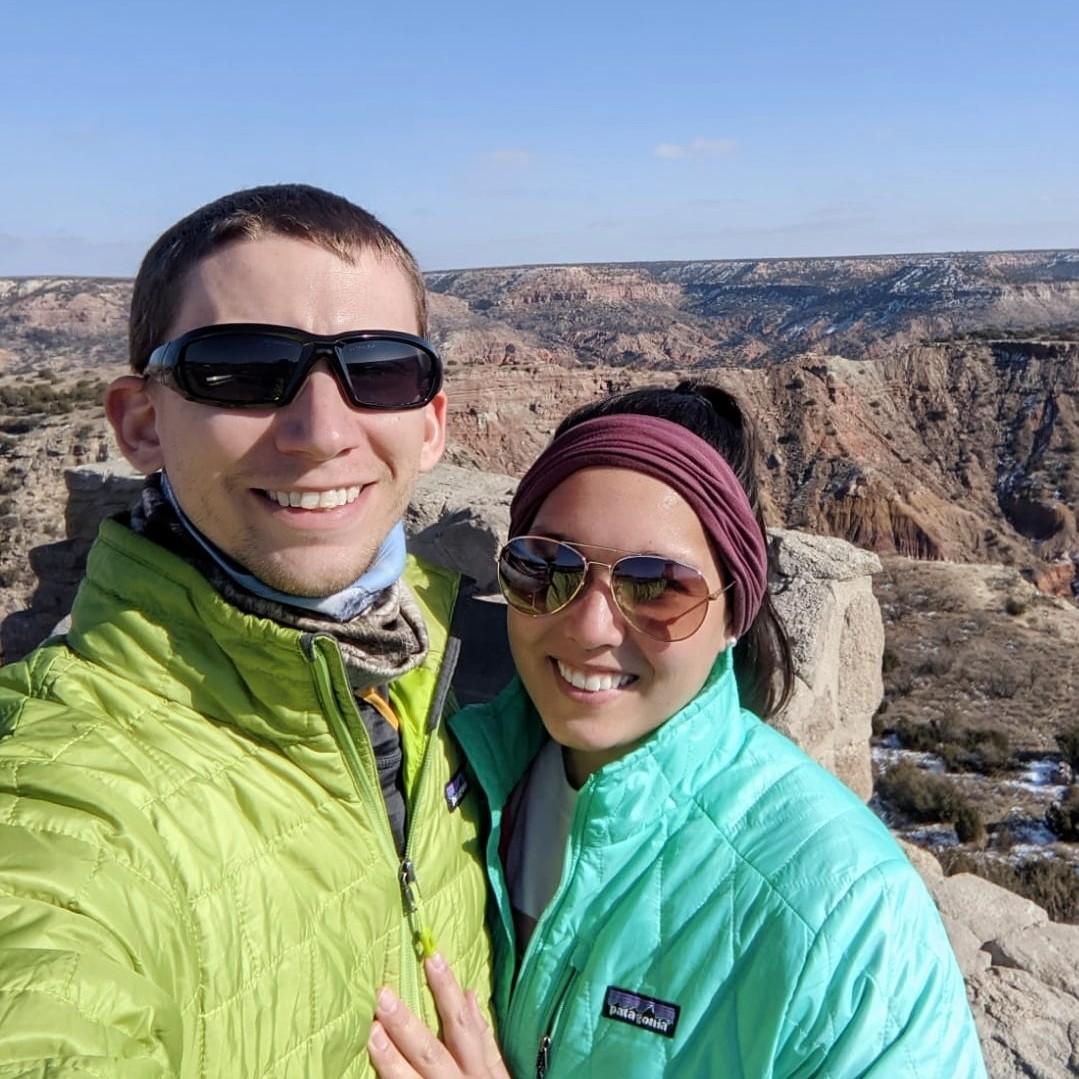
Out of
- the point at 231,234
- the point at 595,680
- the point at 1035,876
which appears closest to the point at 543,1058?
the point at 595,680

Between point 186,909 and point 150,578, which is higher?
point 150,578

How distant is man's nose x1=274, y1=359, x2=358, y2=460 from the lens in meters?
1.59

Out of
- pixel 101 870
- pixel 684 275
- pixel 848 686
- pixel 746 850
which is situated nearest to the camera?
pixel 101 870

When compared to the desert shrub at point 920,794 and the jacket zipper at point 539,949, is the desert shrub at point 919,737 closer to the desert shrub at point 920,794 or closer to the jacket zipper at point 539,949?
the desert shrub at point 920,794

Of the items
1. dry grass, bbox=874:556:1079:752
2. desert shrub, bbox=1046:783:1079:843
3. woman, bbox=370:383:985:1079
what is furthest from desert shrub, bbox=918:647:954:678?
woman, bbox=370:383:985:1079

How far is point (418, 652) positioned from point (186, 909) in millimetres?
670

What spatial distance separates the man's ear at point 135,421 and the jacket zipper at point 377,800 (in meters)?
0.49

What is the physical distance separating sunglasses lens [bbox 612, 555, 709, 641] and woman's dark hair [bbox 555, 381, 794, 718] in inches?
12.9

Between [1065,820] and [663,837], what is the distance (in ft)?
31.5

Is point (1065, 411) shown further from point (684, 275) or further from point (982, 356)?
point (684, 275)

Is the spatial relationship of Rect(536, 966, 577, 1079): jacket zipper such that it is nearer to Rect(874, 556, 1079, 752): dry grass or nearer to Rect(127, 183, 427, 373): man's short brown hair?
Rect(127, 183, 427, 373): man's short brown hair

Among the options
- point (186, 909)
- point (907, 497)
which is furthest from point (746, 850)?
point (907, 497)

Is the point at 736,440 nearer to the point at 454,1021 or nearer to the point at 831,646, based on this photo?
the point at 454,1021

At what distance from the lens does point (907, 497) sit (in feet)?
109
